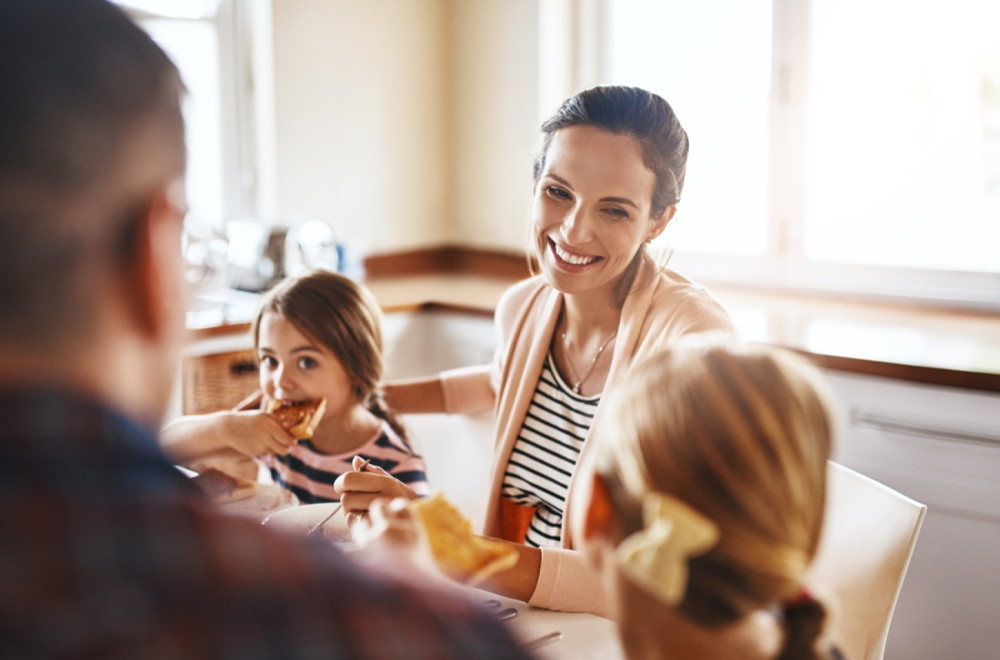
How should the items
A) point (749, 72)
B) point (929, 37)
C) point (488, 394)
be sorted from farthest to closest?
point (749, 72), point (929, 37), point (488, 394)

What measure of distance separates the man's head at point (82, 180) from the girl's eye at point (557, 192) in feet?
3.62

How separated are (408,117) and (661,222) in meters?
2.01

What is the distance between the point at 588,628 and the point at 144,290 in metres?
0.76

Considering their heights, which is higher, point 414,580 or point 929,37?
point 929,37

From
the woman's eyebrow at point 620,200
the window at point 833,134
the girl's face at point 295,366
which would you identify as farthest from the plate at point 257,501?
the window at point 833,134

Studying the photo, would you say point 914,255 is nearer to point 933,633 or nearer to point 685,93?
point 685,93

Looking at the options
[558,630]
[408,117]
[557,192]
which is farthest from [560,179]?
[408,117]

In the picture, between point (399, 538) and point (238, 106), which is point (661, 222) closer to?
point (399, 538)

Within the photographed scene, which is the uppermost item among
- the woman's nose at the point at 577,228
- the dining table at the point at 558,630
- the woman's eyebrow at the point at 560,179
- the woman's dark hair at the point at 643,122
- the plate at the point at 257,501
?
the woman's dark hair at the point at 643,122

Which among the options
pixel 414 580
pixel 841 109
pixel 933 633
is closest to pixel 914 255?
pixel 841 109

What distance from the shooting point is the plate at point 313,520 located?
4.34ft

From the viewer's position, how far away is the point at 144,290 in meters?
0.57

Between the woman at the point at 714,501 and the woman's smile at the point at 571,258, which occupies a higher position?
the woman's smile at the point at 571,258

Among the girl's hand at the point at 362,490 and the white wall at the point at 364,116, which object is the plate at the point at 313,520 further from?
the white wall at the point at 364,116
